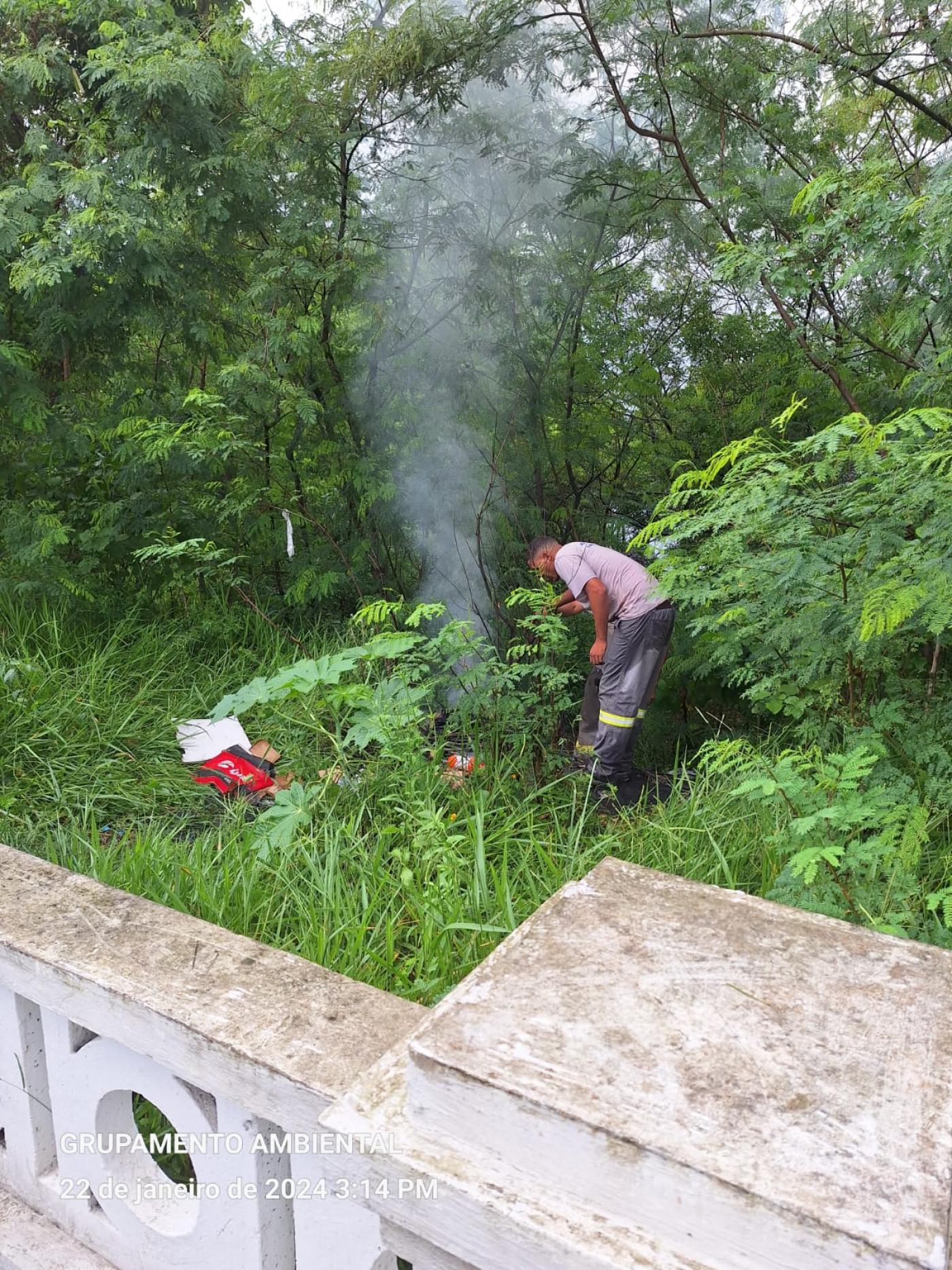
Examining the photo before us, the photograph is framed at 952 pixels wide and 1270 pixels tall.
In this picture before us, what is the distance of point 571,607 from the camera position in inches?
205

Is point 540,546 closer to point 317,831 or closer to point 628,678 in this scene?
point 628,678

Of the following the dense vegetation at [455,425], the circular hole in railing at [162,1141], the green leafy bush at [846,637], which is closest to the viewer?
the circular hole in railing at [162,1141]

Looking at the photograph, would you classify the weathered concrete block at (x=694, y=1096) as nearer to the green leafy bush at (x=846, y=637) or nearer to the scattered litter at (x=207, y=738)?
the green leafy bush at (x=846, y=637)

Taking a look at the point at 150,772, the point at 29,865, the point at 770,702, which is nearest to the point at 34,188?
the point at 150,772

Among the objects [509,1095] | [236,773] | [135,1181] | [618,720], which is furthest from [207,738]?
[509,1095]

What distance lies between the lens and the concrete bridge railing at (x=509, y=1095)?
34.9 inches

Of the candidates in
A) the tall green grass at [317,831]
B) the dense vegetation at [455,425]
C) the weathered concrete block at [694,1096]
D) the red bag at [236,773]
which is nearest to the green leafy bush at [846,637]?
the dense vegetation at [455,425]

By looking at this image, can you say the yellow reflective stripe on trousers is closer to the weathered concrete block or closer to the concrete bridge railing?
the concrete bridge railing

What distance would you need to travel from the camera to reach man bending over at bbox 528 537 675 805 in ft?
15.8

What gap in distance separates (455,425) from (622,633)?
1971 millimetres

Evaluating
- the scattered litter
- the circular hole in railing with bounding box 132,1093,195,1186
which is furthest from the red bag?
the circular hole in railing with bounding box 132,1093,195,1186

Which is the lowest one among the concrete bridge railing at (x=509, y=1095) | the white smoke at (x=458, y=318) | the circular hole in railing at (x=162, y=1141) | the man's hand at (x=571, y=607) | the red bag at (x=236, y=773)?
the circular hole in railing at (x=162, y=1141)

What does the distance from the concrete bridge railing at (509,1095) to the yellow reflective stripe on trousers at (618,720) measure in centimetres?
329

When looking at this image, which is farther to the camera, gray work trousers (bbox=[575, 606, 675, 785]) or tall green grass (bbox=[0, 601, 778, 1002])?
gray work trousers (bbox=[575, 606, 675, 785])
